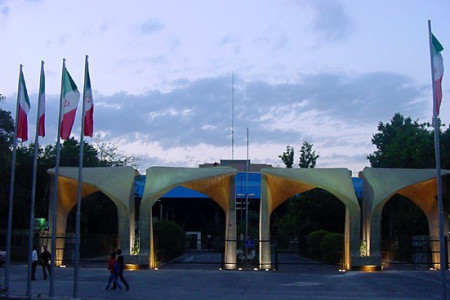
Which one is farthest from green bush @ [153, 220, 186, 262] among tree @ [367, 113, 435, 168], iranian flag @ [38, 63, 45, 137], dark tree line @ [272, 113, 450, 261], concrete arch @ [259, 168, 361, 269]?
iranian flag @ [38, 63, 45, 137]

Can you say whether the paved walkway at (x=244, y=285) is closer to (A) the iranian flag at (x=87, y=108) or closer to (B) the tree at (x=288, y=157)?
(A) the iranian flag at (x=87, y=108)

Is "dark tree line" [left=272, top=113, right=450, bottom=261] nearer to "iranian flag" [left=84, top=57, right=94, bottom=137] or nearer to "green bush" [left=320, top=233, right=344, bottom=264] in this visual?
"green bush" [left=320, top=233, right=344, bottom=264]

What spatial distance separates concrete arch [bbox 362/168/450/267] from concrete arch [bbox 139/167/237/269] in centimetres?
723

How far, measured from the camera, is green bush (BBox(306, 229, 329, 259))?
136 ft

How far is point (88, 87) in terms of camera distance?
19.0 meters

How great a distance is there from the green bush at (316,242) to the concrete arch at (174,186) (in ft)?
32.5

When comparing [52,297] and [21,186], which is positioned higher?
[21,186]

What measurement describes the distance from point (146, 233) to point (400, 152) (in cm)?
2417

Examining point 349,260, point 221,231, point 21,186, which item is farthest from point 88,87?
point 221,231

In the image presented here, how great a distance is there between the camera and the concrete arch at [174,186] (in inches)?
1257

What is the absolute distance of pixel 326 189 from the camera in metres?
32.2

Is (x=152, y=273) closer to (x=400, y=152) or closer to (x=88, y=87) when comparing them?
(x=88, y=87)

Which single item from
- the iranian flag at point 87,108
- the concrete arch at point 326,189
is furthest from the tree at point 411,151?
the iranian flag at point 87,108

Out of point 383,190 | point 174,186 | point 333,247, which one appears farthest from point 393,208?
point 174,186
